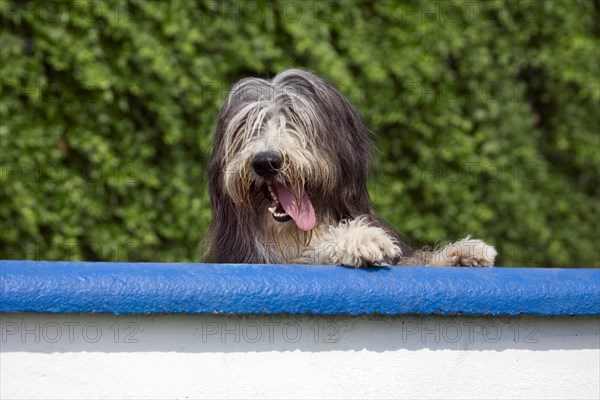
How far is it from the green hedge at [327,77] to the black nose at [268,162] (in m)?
1.36

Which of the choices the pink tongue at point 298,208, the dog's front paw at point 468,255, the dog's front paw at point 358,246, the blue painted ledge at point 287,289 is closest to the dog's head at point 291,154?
the pink tongue at point 298,208

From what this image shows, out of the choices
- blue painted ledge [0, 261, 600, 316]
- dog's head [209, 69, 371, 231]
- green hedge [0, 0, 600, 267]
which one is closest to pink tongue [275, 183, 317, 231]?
dog's head [209, 69, 371, 231]

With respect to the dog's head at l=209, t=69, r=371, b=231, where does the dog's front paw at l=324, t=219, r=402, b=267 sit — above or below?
below

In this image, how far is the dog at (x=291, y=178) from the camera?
137 inches

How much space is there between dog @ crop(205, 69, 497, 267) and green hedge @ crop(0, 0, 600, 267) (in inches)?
41.3

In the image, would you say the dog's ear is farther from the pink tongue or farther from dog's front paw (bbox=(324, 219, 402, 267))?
dog's front paw (bbox=(324, 219, 402, 267))

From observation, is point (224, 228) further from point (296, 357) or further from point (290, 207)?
point (296, 357)

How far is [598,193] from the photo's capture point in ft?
25.3

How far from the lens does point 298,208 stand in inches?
141

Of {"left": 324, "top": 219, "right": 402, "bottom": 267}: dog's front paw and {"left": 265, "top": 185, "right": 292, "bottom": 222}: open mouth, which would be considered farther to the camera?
{"left": 265, "top": 185, "right": 292, "bottom": 222}: open mouth

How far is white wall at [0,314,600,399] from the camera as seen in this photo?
7.84ft

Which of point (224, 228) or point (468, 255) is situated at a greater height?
point (224, 228)

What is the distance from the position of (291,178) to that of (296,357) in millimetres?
1027

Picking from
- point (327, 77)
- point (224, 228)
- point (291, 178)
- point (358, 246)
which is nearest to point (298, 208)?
point (291, 178)
